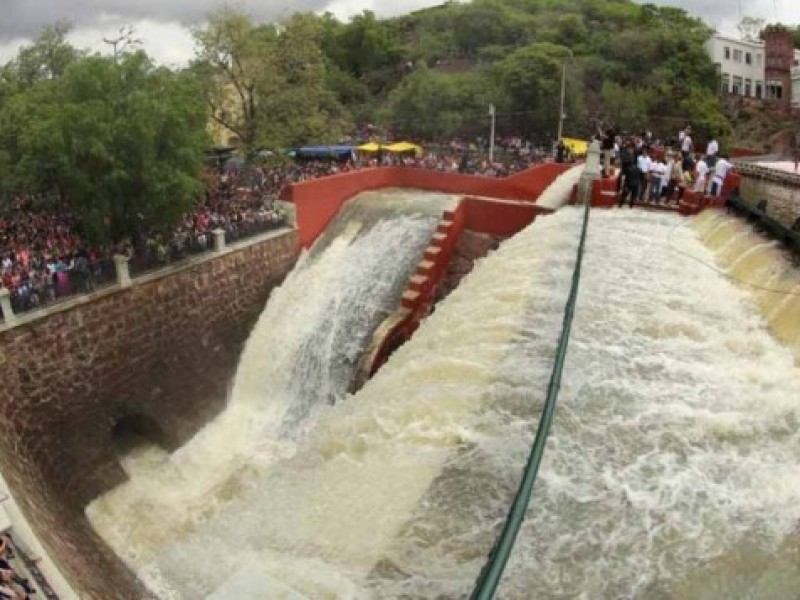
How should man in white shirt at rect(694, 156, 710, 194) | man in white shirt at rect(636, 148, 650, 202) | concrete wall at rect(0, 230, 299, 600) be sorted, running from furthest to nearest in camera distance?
1. man in white shirt at rect(636, 148, 650, 202)
2. man in white shirt at rect(694, 156, 710, 194)
3. concrete wall at rect(0, 230, 299, 600)

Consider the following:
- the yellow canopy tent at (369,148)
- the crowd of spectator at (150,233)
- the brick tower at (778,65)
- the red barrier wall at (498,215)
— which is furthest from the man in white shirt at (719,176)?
the brick tower at (778,65)

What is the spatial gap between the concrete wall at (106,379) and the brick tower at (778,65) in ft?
127

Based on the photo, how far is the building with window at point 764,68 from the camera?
1652 inches

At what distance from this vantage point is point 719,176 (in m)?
13.1

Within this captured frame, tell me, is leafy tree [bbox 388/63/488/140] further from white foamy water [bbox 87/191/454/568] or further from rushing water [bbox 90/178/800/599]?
rushing water [bbox 90/178/800/599]

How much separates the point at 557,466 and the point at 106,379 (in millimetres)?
10688

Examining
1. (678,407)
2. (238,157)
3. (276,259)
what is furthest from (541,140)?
(678,407)

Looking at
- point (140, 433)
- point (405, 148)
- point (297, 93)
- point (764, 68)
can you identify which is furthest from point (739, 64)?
point (140, 433)

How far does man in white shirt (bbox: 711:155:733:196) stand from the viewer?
13055mm

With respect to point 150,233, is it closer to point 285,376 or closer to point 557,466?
point 285,376

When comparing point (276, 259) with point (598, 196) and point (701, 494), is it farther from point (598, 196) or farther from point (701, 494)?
point (701, 494)

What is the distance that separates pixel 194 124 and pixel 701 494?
543 inches

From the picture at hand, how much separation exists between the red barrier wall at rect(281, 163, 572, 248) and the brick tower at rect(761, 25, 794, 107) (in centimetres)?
3196

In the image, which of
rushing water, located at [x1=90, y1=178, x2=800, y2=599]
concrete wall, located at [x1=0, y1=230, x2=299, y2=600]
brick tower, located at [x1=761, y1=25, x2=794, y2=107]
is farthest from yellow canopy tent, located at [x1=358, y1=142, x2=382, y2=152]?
brick tower, located at [x1=761, y1=25, x2=794, y2=107]
